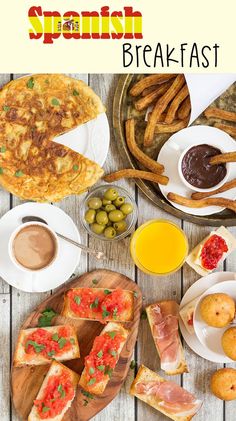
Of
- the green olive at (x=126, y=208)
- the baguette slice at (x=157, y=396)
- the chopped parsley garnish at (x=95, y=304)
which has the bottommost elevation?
the baguette slice at (x=157, y=396)

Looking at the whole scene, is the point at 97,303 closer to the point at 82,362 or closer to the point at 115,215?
the point at 82,362

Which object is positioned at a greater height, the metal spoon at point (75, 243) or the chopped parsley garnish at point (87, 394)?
the metal spoon at point (75, 243)

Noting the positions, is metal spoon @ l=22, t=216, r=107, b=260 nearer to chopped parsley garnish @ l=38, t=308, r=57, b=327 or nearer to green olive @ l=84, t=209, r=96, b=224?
green olive @ l=84, t=209, r=96, b=224

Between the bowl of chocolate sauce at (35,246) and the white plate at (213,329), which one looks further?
the white plate at (213,329)

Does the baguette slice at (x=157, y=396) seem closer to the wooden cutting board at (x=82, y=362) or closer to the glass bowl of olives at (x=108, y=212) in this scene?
the wooden cutting board at (x=82, y=362)

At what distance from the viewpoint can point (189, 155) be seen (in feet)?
10.1

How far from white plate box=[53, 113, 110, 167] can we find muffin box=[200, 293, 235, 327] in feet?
2.50

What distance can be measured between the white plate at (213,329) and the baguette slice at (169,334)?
0.35ft

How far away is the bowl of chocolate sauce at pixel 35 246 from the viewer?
9.92 feet

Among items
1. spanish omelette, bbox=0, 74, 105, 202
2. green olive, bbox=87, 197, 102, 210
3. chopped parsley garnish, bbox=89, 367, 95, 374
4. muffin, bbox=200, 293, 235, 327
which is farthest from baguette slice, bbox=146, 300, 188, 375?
spanish omelette, bbox=0, 74, 105, 202

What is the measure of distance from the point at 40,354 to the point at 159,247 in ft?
2.32

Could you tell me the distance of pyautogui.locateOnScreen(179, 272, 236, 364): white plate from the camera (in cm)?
321

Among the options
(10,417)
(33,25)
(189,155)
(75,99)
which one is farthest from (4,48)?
(10,417)

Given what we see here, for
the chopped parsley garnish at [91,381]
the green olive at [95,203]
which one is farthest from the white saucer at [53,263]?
the chopped parsley garnish at [91,381]
